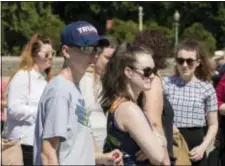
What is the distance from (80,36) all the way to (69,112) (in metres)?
0.38

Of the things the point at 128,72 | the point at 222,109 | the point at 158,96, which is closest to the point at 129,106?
the point at 128,72

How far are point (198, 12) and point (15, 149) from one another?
48.1 metres

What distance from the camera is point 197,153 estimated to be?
5.75 m

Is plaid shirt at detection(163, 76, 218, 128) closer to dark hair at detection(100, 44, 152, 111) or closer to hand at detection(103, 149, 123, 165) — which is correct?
dark hair at detection(100, 44, 152, 111)

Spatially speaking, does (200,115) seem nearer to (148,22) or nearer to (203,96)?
(203,96)

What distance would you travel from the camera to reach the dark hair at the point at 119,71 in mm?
3967

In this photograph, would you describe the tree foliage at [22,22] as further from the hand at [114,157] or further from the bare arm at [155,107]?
the hand at [114,157]

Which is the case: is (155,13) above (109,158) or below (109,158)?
below

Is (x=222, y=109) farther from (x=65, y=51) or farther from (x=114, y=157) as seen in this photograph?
(x=65, y=51)

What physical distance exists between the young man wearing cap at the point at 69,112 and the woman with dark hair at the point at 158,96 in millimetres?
745

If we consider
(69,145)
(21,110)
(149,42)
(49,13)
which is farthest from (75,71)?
(49,13)

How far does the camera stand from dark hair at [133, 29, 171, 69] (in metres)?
4.61

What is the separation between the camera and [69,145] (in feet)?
11.8

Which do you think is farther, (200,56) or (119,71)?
(200,56)
